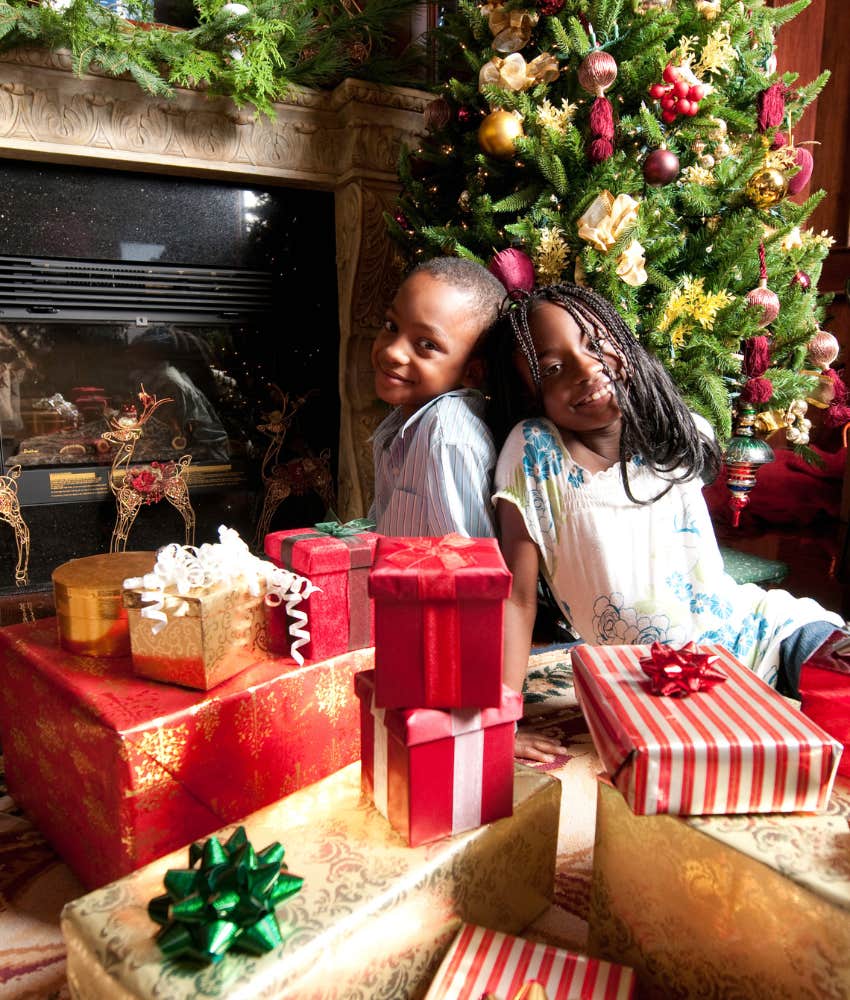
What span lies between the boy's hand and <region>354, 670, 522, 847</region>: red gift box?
46 cm

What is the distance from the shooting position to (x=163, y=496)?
7.82ft

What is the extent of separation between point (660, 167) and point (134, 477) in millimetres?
1682

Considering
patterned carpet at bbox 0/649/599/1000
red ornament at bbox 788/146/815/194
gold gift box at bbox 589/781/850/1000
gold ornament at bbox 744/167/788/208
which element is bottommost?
patterned carpet at bbox 0/649/599/1000

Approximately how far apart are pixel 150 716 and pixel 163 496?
168 cm

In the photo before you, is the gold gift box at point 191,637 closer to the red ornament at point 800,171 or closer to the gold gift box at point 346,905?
the gold gift box at point 346,905

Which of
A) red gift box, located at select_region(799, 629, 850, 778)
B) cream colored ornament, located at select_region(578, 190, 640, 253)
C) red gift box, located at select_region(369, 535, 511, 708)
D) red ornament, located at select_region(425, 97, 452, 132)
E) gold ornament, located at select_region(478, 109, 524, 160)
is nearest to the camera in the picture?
red gift box, located at select_region(369, 535, 511, 708)

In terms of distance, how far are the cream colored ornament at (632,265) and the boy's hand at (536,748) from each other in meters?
0.92

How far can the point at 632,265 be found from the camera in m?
1.54

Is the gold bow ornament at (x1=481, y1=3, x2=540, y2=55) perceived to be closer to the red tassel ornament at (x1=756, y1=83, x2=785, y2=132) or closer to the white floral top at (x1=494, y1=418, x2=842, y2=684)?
the red tassel ornament at (x1=756, y1=83, x2=785, y2=132)

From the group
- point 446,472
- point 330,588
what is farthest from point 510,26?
point 330,588

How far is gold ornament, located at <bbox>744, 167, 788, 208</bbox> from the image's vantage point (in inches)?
66.4

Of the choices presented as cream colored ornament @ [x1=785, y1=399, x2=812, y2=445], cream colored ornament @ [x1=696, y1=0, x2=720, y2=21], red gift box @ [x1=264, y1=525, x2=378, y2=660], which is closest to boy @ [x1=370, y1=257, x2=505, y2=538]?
red gift box @ [x1=264, y1=525, x2=378, y2=660]

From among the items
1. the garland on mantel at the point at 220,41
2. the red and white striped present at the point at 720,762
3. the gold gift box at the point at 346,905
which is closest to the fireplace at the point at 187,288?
the garland on mantel at the point at 220,41

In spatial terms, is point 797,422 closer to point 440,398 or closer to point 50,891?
point 440,398
